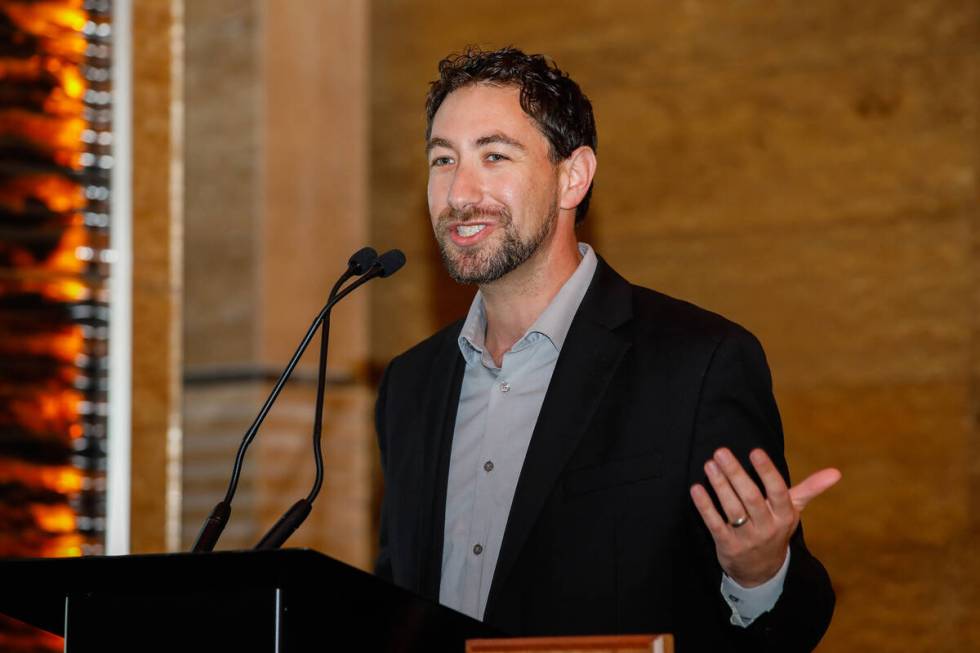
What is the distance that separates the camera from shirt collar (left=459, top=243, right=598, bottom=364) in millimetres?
2945

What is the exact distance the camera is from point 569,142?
10.1 feet

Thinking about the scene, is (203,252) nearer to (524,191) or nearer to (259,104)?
(259,104)

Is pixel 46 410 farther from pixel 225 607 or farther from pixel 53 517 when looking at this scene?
pixel 225 607

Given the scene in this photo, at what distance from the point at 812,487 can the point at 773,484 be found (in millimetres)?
82

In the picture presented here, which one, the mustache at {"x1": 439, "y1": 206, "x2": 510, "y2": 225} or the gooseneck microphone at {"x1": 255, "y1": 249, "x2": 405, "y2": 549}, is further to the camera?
the mustache at {"x1": 439, "y1": 206, "x2": 510, "y2": 225}

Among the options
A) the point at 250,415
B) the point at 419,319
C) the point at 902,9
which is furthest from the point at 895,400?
the point at 250,415

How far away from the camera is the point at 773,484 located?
7.09 feet

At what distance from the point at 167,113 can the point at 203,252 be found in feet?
3.43

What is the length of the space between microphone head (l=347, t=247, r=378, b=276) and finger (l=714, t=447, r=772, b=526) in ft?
2.52

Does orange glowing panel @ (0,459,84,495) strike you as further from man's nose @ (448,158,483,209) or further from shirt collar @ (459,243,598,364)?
man's nose @ (448,158,483,209)

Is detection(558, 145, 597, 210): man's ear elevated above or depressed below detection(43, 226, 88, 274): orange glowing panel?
below

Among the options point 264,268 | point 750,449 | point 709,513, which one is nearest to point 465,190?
point 750,449

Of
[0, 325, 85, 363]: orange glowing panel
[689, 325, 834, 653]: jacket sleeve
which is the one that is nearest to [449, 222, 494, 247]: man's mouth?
[689, 325, 834, 653]: jacket sleeve

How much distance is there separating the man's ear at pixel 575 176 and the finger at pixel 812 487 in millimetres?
1031
